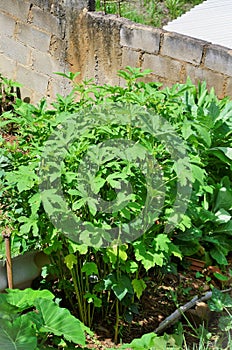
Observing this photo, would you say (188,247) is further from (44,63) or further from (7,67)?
(7,67)

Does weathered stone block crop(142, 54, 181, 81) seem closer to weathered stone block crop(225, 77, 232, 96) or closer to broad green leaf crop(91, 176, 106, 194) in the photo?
weathered stone block crop(225, 77, 232, 96)

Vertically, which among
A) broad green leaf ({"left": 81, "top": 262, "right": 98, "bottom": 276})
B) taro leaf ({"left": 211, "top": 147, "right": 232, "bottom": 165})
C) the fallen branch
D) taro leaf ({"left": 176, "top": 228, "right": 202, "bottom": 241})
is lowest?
the fallen branch

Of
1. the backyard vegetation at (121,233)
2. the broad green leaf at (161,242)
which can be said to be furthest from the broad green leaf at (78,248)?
the broad green leaf at (161,242)

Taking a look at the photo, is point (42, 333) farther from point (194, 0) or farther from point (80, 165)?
point (194, 0)

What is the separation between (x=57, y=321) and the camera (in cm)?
278

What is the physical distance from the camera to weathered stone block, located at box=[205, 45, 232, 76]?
4.34 metres

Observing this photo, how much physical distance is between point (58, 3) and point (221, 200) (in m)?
2.19

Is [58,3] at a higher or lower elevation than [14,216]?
higher

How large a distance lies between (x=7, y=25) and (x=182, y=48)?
202 cm

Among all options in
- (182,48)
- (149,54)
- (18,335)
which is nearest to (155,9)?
(149,54)

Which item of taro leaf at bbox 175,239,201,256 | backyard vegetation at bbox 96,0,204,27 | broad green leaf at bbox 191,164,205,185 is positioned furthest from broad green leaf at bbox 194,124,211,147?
backyard vegetation at bbox 96,0,204,27

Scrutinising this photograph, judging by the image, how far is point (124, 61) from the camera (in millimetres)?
4934

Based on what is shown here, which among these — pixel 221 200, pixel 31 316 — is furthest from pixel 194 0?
pixel 31 316

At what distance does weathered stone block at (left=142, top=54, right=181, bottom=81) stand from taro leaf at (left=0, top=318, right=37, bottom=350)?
250 cm
